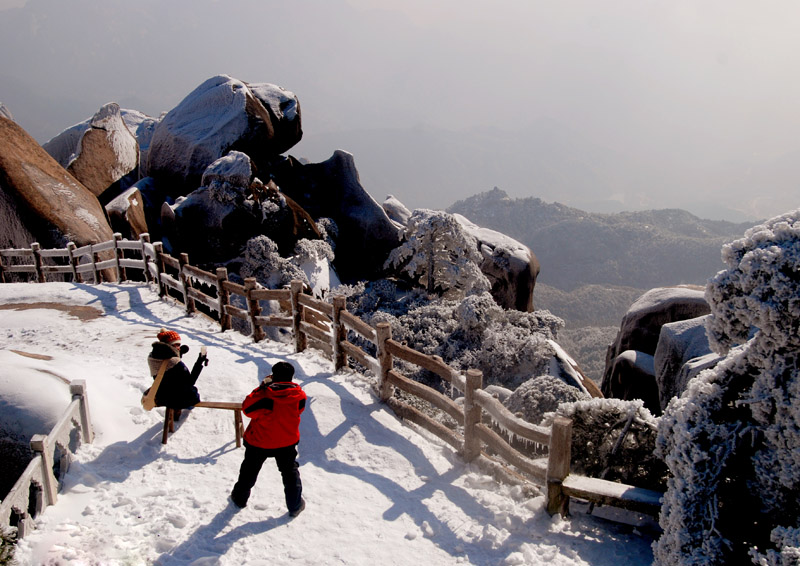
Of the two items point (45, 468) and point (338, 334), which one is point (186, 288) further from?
point (45, 468)

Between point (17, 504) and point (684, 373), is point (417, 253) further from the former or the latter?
point (17, 504)

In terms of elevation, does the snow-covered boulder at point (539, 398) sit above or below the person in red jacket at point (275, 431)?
below

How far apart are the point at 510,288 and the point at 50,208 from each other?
20.6 meters

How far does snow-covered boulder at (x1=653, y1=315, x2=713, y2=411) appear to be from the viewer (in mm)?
13180

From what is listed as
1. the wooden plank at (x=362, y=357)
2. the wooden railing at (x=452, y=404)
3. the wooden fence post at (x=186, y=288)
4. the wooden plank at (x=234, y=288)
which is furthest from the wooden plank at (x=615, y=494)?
the wooden fence post at (x=186, y=288)

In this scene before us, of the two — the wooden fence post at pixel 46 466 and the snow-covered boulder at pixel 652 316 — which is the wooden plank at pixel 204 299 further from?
the snow-covered boulder at pixel 652 316

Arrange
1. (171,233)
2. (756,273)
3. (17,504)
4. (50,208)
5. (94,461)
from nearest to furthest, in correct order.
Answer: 1. (756,273)
2. (17,504)
3. (94,461)
4. (50,208)
5. (171,233)

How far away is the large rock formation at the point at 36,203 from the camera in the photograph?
17.7 metres

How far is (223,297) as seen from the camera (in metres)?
12.2

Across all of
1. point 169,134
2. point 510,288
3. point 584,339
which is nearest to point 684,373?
point 510,288

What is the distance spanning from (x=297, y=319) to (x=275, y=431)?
5034 mm

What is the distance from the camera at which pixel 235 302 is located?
1994 cm

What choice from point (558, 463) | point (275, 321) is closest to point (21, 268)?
point (275, 321)

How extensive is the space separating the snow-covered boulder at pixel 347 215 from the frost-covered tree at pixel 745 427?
2484cm
